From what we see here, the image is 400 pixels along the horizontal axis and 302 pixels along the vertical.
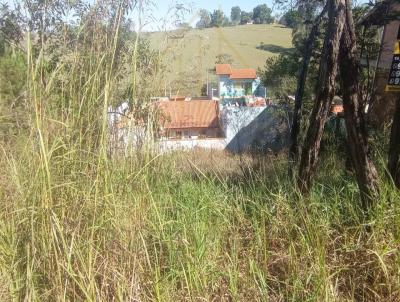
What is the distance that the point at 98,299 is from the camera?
1912 millimetres

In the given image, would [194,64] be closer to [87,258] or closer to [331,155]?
[87,258]

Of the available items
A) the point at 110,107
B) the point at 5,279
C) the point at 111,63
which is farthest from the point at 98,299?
the point at 111,63

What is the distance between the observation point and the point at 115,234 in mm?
2047

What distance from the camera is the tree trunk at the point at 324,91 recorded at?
9.50 ft

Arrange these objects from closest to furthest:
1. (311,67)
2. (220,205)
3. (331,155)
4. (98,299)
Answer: (98,299) → (220,205) → (331,155) → (311,67)

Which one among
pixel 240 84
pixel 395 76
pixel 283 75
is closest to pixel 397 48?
pixel 395 76

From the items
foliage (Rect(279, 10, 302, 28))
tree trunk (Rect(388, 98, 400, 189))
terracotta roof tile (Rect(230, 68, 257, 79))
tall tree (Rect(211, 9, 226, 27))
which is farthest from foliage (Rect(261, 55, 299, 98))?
terracotta roof tile (Rect(230, 68, 257, 79))

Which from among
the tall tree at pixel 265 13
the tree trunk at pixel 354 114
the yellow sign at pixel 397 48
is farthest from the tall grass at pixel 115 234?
the tall tree at pixel 265 13

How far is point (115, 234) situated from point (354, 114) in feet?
6.00

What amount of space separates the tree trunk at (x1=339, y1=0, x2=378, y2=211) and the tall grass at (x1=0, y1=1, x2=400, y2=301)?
0.77 feet

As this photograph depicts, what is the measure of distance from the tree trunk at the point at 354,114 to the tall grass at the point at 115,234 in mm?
233

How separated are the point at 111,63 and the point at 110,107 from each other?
10.1 inches

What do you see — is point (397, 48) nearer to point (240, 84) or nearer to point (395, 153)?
point (395, 153)

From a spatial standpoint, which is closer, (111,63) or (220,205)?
(111,63)
